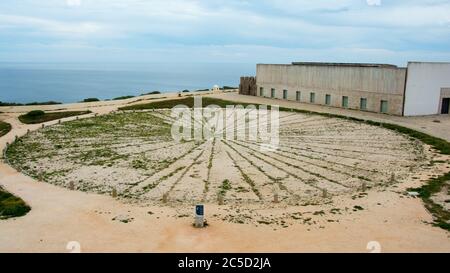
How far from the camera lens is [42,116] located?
44500 mm

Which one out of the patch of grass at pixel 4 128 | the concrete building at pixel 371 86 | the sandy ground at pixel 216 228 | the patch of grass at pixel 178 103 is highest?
the concrete building at pixel 371 86

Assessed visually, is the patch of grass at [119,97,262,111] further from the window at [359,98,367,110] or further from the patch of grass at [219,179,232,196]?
the patch of grass at [219,179,232,196]

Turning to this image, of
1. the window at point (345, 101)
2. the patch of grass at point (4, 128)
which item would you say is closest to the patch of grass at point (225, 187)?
the patch of grass at point (4, 128)

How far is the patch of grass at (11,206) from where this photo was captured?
1816 cm

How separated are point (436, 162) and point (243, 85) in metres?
37.4

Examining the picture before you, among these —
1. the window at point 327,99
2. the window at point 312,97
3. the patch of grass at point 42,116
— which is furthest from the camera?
the window at point 312,97

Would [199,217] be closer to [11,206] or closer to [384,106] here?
[11,206]

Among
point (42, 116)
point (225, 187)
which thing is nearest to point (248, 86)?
point (42, 116)

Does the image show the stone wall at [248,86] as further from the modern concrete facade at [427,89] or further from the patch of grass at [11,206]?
the patch of grass at [11,206]

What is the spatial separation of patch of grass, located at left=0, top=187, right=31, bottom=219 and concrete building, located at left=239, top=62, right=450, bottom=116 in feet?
115

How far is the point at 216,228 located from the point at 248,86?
1793 inches

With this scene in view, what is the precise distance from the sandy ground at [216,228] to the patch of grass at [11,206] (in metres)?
0.38

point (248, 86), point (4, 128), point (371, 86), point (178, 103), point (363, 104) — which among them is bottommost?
point (4, 128)
